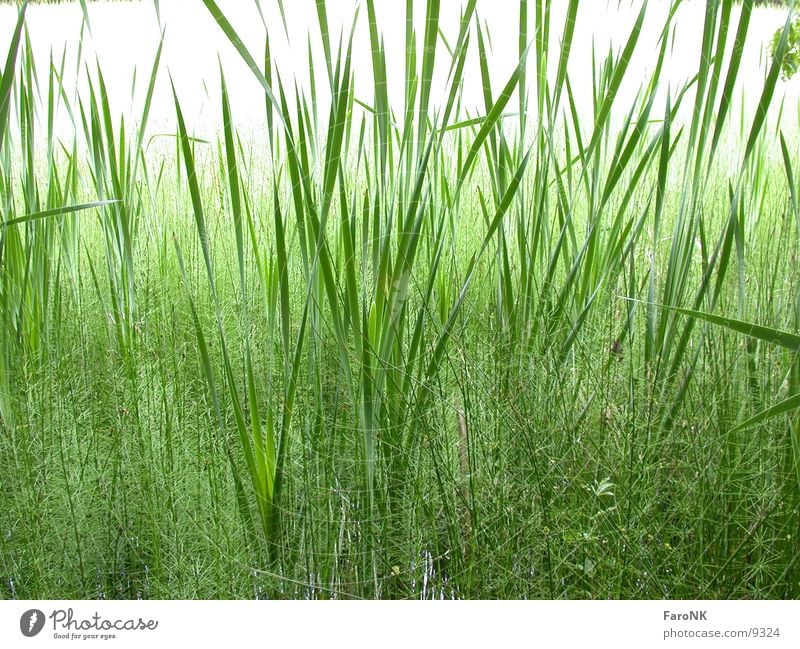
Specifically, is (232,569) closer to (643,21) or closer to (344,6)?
(344,6)

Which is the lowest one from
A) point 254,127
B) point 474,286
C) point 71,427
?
point 71,427

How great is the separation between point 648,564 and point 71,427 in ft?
3.19

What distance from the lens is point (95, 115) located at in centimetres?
114

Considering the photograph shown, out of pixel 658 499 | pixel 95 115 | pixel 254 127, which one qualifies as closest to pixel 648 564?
pixel 658 499
